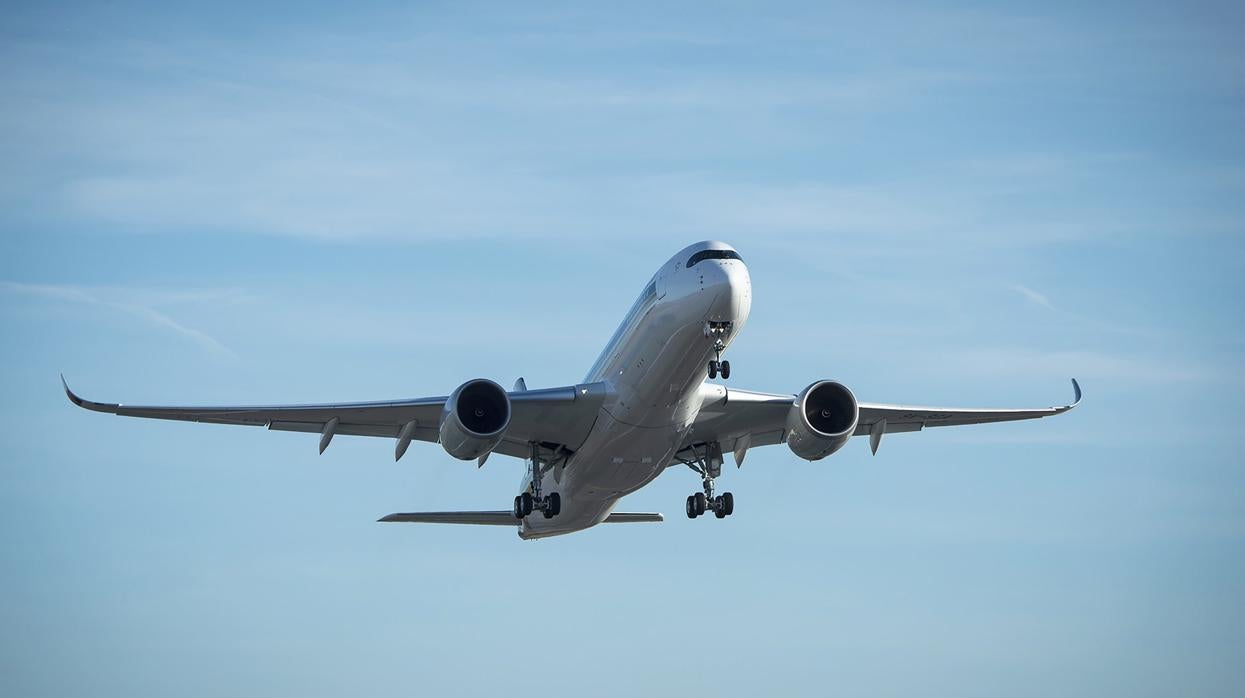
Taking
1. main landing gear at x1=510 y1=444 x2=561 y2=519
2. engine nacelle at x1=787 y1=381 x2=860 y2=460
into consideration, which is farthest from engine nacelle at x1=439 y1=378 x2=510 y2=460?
engine nacelle at x1=787 y1=381 x2=860 y2=460

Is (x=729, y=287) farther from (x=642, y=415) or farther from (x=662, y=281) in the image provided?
(x=642, y=415)

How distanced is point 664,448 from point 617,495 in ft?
14.3

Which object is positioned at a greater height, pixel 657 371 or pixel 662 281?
pixel 662 281

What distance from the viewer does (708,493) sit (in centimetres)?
4544

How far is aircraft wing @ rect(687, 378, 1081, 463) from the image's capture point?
4419 centimetres

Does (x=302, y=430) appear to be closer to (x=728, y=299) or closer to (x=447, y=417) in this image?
(x=447, y=417)

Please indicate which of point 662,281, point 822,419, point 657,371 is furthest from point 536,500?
point 662,281

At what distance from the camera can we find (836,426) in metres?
43.0

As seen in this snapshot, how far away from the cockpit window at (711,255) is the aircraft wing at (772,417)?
5331 millimetres

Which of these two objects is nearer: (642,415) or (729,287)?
(729,287)

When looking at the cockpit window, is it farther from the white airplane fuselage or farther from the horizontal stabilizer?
the horizontal stabilizer

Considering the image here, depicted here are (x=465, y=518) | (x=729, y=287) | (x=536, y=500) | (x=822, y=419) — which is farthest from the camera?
(x=465, y=518)

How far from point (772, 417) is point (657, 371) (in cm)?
712

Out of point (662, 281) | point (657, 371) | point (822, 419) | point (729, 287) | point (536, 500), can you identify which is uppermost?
point (662, 281)
